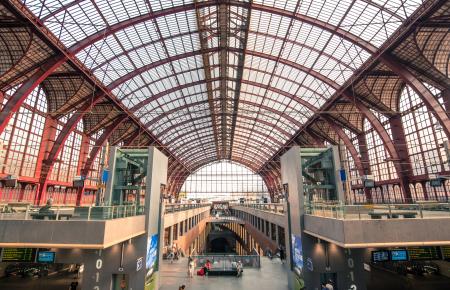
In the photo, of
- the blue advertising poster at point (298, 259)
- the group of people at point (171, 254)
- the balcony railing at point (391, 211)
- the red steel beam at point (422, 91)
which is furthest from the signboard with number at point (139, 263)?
the red steel beam at point (422, 91)

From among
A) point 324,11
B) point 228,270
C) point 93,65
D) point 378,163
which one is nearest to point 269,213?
point 228,270

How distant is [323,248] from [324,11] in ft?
75.3

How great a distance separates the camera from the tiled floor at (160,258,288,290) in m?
19.2

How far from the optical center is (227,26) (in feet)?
104

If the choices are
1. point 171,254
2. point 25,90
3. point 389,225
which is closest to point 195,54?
point 25,90

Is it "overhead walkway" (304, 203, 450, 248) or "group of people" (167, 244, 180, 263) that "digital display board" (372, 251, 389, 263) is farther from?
"group of people" (167, 244, 180, 263)

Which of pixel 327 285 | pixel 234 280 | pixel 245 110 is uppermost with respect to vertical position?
pixel 245 110

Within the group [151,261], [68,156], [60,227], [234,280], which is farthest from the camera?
[68,156]

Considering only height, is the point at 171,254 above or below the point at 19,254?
below

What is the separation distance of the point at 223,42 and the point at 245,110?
9.09m

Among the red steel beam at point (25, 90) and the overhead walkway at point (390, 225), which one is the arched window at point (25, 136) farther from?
the overhead walkway at point (390, 225)

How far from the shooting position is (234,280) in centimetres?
2081

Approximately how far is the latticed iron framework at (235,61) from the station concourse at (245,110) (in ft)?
0.60

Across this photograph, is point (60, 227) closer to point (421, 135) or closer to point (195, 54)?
point (195, 54)
